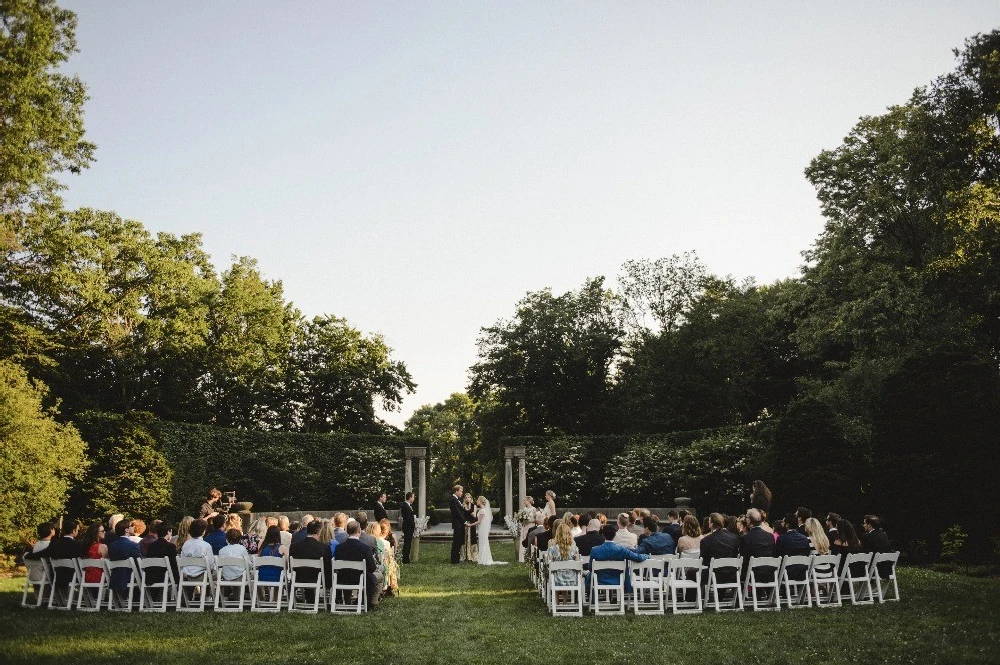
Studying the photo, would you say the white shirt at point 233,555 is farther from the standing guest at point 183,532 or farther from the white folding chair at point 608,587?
the white folding chair at point 608,587

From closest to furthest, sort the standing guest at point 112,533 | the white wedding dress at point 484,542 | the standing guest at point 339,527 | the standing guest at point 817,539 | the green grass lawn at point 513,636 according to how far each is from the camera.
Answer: the green grass lawn at point 513,636, the standing guest at point 817,539, the standing guest at point 112,533, the standing guest at point 339,527, the white wedding dress at point 484,542

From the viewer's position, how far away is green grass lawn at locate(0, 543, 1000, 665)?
7484mm

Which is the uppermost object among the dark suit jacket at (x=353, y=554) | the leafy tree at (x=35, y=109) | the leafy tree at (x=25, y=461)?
the leafy tree at (x=35, y=109)

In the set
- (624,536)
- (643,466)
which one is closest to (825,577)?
(624,536)

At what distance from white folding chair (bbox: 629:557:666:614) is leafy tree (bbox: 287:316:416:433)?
32355 millimetres

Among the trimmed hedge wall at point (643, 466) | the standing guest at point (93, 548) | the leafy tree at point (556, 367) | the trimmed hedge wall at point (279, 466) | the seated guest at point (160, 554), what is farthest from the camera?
Answer: the leafy tree at point (556, 367)

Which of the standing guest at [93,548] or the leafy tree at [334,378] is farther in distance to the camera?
the leafy tree at [334,378]

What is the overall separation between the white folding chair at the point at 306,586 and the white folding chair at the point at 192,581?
1.11 meters

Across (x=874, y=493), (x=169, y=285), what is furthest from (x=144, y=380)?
(x=874, y=493)

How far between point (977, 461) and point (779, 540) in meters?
8.78

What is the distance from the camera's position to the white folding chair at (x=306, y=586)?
1034 cm

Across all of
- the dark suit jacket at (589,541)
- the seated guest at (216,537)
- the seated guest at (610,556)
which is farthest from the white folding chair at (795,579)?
the seated guest at (216,537)

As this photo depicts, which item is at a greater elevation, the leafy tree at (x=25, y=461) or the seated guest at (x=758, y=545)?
the leafy tree at (x=25, y=461)

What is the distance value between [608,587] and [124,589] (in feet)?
22.0
